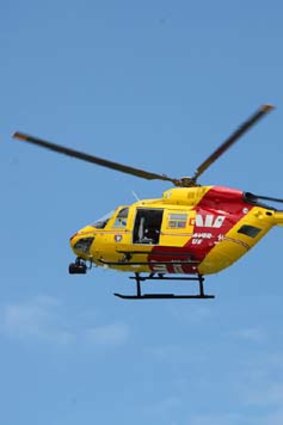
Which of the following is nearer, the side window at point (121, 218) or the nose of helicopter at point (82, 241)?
the side window at point (121, 218)

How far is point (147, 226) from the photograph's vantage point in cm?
4009

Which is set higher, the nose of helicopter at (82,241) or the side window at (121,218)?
the side window at (121,218)

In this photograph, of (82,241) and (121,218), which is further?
(82,241)

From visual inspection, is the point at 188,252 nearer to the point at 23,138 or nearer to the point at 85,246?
the point at 85,246

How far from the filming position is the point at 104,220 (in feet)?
135

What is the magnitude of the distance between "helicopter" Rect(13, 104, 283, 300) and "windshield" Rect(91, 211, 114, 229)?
0.60 meters

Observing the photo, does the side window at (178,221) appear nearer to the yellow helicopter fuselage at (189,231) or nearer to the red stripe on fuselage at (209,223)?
the yellow helicopter fuselage at (189,231)

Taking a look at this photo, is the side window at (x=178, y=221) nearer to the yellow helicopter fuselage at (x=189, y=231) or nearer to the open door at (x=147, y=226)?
the yellow helicopter fuselage at (x=189, y=231)

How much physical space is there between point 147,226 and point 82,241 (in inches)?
102

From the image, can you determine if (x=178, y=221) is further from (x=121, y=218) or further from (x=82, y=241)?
(x=82, y=241)

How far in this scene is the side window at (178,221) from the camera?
39688mm

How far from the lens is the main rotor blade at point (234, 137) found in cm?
3659

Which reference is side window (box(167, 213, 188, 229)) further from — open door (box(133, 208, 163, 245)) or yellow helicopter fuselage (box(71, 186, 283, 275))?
open door (box(133, 208, 163, 245))

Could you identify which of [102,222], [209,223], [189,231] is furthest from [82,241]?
[209,223]
